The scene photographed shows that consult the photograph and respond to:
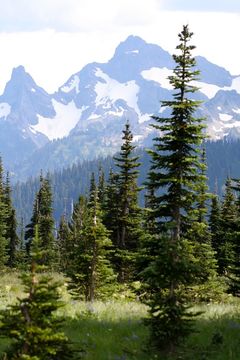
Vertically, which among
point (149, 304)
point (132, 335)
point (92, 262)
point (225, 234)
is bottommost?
point (132, 335)

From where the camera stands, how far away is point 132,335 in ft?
33.5

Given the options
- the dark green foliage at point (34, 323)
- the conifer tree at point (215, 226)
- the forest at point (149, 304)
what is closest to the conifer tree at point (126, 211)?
the forest at point (149, 304)

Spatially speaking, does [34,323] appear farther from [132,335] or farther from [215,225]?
[215,225]

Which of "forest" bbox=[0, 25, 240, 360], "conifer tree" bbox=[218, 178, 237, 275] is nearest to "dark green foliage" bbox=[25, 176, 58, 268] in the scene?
"conifer tree" bbox=[218, 178, 237, 275]

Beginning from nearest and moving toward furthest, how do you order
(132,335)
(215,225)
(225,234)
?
(132,335), (225,234), (215,225)

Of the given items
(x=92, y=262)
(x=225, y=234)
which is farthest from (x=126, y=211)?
(x=225, y=234)

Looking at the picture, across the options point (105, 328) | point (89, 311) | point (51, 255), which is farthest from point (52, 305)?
point (51, 255)

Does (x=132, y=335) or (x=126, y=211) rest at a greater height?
(x=126, y=211)

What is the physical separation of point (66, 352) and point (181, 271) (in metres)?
2.43

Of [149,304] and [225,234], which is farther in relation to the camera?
[225,234]

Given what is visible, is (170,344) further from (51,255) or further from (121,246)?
(51,255)

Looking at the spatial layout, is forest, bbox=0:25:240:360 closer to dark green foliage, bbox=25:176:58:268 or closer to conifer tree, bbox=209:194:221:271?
conifer tree, bbox=209:194:221:271

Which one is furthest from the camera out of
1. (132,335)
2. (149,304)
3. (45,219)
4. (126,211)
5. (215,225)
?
(45,219)

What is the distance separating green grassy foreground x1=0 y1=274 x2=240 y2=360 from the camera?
29.5ft
